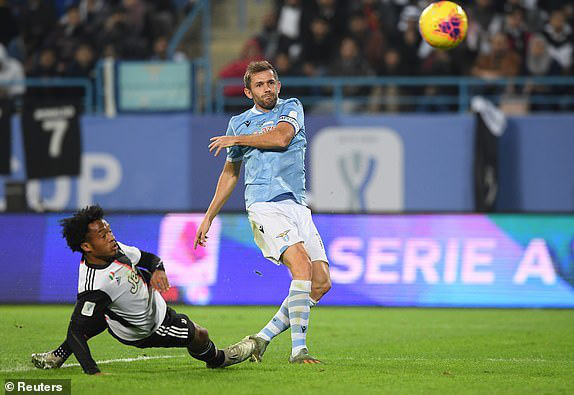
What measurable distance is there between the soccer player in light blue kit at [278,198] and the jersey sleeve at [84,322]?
1189mm

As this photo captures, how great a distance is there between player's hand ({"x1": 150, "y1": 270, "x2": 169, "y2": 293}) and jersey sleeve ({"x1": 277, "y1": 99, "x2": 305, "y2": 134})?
163 cm

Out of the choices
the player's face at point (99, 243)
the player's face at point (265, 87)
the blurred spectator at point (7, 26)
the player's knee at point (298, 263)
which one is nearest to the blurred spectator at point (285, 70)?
the blurred spectator at point (7, 26)

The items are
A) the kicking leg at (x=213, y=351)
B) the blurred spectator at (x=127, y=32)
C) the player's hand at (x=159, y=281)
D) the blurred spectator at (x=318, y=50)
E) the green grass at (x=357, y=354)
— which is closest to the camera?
the green grass at (x=357, y=354)

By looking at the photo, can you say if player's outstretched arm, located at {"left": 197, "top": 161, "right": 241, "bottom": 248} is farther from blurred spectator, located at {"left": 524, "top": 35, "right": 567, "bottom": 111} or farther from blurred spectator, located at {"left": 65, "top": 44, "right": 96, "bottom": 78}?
blurred spectator, located at {"left": 65, "top": 44, "right": 96, "bottom": 78}

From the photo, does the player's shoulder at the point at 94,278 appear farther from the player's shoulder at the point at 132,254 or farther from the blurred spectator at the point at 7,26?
the blurred spectator at the point at 7,26

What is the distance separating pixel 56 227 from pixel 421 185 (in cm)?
680

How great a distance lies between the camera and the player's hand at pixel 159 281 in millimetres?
7031

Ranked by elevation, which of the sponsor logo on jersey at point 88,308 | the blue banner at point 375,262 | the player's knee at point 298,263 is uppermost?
the player's knee at point 298,263

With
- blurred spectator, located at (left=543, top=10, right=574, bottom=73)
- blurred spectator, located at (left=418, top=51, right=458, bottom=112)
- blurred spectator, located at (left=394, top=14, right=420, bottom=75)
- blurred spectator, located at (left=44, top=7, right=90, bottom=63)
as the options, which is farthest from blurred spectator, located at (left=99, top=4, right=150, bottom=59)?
blurred spectator, located at (left=543, top=10, right=574, bottom=73)

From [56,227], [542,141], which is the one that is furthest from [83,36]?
[542,141]

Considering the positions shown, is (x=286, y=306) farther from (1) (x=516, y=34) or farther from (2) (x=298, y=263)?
(1) (x=516, y=34)

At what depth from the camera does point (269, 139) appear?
780cm

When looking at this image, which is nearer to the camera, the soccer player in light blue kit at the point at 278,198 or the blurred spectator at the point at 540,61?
the soccer player in light blue kit at the point at 278,198

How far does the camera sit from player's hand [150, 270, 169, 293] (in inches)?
277
